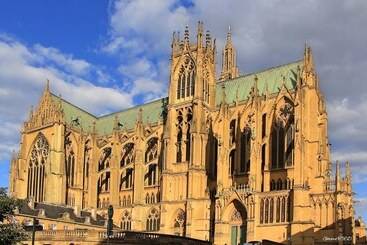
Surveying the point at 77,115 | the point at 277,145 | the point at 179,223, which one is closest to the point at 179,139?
the point at 179,223

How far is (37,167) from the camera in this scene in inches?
4107

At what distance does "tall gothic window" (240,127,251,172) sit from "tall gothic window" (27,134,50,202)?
3376 cm

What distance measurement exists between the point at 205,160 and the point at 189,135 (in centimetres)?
446

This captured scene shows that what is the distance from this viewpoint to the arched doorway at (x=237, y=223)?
262 ft

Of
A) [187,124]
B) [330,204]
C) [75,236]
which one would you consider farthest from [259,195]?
[75,236]

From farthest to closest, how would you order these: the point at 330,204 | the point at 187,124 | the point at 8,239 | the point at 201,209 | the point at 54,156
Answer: the point at 54,156 < the point at 187,124 < the point at 201,209 < the point at 330,204 < the point at 8,239

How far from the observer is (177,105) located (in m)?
93.1

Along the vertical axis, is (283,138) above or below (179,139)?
below

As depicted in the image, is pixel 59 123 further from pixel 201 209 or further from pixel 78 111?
pixel 201 209

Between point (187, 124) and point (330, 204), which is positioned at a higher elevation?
point (187, 124)

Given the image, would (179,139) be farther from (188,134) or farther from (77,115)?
(77,115)

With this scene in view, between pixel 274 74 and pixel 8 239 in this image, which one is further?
pixel 274 74

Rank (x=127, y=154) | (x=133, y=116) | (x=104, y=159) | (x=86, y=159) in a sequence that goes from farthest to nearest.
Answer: (x=133, y=116) → (x=104, y=159) → (x=86, y=159) → (x=127, y=154)

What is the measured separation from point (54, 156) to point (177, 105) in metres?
21.9
